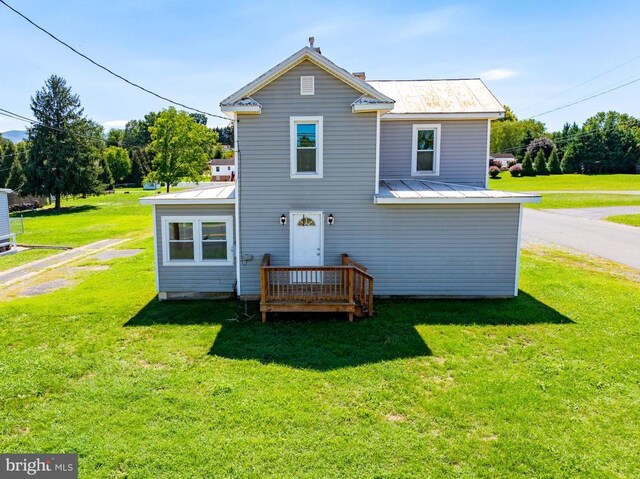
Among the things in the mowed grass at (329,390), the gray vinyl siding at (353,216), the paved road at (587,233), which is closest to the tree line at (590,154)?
A: the paved road at (587,233)

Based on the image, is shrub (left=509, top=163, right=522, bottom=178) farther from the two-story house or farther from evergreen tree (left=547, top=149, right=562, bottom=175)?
the two-story house

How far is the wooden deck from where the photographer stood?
9070 millimetres

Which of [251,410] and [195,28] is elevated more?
[195,28]

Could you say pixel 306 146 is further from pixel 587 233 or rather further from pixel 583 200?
pixel 583 200

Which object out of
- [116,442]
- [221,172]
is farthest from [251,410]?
[221,172]

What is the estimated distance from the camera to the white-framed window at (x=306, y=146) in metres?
10.1

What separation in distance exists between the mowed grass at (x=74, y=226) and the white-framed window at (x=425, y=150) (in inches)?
637

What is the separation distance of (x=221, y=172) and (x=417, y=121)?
67785 mm

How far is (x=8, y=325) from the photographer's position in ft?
29.7

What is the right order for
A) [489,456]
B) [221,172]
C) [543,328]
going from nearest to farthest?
[489,456] < [543,328] < [221,172]

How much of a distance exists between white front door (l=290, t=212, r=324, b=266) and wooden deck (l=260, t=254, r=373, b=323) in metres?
0.60

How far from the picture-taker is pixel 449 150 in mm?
11836

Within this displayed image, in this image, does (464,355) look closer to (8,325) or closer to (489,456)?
(489,456)

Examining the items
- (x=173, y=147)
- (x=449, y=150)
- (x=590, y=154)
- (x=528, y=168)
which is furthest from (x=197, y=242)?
(x=590, y=154)
